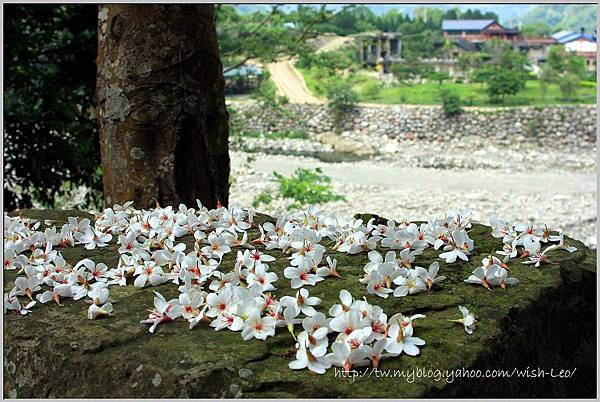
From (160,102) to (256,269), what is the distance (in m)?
1.36

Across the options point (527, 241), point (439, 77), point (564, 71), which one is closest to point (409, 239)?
point (527, 241)

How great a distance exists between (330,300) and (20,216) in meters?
1.53

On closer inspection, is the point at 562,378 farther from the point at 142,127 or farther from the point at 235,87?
the point at 235,87

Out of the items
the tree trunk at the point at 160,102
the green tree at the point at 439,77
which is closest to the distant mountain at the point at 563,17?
the green tree at the point at 439,77

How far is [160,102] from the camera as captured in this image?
3.06 metres

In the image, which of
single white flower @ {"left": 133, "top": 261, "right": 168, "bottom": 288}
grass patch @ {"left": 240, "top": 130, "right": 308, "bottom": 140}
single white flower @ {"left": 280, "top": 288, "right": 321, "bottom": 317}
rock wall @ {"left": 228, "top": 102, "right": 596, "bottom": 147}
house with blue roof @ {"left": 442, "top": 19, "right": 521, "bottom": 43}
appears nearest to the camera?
single white flower @ {"left": 280, "top": 288, "right": 321, "bottom": 317}

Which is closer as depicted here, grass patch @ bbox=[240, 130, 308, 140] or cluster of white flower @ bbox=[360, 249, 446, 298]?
cluster of white flower @ bbox=[360, 249, 446, 298]

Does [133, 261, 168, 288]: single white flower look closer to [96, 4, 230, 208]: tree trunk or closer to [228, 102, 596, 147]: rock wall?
[96, 4, 230, 208]: tree trunk

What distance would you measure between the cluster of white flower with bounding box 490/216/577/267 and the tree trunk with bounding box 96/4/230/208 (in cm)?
130

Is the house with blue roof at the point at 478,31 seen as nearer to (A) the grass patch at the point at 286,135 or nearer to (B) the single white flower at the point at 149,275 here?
(A) the grass patch at the point at 286,135

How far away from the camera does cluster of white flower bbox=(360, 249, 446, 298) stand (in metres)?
1.85

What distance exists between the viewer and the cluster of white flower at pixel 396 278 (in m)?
1.85

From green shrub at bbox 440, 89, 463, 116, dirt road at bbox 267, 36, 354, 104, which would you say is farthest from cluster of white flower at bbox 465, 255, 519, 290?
green shrub at bbox 440, 89, 463, 116

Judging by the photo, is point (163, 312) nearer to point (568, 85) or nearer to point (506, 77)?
point (506, 77)
